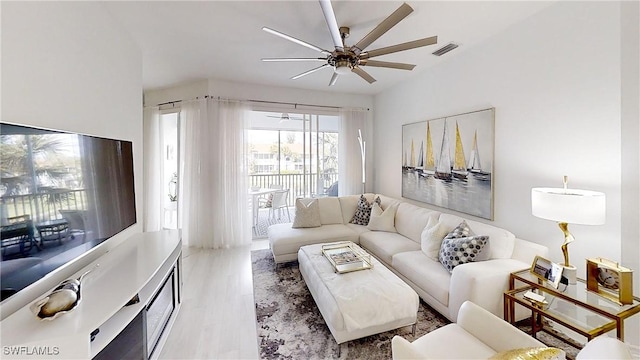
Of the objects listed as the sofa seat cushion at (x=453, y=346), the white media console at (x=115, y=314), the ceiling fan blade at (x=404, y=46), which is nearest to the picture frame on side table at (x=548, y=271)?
the sofa seat cushion at (x=453, y=346)

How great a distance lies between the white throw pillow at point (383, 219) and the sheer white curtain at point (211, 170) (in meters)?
2.13

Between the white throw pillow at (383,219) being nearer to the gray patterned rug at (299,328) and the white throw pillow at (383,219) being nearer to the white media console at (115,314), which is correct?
the gray patterned rug at (299,328)

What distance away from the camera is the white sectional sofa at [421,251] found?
1845 millimetres

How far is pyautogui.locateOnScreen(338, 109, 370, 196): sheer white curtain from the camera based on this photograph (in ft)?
15.2

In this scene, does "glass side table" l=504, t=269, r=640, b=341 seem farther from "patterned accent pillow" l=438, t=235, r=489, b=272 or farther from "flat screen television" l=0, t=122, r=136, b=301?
"flat screen television" l=0, t=122, r=136, b=301

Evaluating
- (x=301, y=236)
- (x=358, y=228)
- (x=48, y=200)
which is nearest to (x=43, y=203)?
(x=48, y=200)

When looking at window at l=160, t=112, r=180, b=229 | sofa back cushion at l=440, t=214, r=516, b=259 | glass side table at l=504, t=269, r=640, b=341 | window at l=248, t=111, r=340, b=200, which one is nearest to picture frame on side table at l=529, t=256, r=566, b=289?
glass side table at l=504, t=269, r=640, b=341

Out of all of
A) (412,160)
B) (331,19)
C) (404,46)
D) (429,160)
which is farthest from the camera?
(412,160)

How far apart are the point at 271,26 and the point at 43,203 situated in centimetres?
212

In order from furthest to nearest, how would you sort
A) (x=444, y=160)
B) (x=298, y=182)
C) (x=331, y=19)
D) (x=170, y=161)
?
1. (x=298, y=182)
2. (x=170, y=161)
3. (x=444, y=160)
4. (x=331, y=19)

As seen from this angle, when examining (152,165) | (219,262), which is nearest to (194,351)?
(219,262)

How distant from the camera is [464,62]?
284 cm

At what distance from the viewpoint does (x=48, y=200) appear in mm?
1255

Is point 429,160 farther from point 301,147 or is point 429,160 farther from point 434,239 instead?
point 301,147
